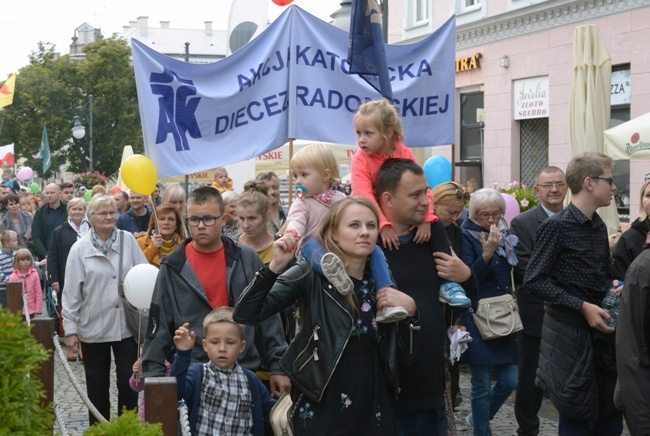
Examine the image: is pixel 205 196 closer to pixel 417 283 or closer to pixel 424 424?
pixel 417 283

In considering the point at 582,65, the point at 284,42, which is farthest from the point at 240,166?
the point at 284,42

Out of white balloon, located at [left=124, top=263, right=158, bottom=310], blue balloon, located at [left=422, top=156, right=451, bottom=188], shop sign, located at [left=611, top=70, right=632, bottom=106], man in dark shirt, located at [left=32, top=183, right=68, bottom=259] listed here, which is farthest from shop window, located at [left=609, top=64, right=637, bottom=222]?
white balloon, located at [left=124, top=263, right=158, bottom=310]

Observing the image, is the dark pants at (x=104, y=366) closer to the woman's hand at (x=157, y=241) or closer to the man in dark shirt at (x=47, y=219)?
the woman's hand at (x=157, y=241)

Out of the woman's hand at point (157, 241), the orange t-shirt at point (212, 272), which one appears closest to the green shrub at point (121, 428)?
the orange t-shirt at point (212, 272)

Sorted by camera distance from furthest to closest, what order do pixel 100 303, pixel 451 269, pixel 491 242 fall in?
pixel 100 303 → pixel 491 242 → pixel 451 269

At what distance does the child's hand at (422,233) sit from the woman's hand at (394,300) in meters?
0.47

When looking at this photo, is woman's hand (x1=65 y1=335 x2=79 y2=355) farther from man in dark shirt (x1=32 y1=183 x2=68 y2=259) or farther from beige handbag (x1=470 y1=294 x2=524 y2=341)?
man in dark shirt (x1=32 y1=183 x2=68 y2=259)

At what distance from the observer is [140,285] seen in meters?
6.60

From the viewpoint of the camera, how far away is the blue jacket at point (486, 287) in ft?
23.7

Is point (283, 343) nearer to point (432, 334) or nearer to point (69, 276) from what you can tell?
point (432, 334)

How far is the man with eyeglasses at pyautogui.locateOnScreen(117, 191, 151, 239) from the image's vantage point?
1096 cm

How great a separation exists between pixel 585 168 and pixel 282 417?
236cm

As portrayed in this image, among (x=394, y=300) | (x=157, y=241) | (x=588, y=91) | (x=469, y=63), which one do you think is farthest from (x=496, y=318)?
(x=469, y=63)

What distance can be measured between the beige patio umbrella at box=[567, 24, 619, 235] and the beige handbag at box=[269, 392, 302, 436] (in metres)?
8.86
